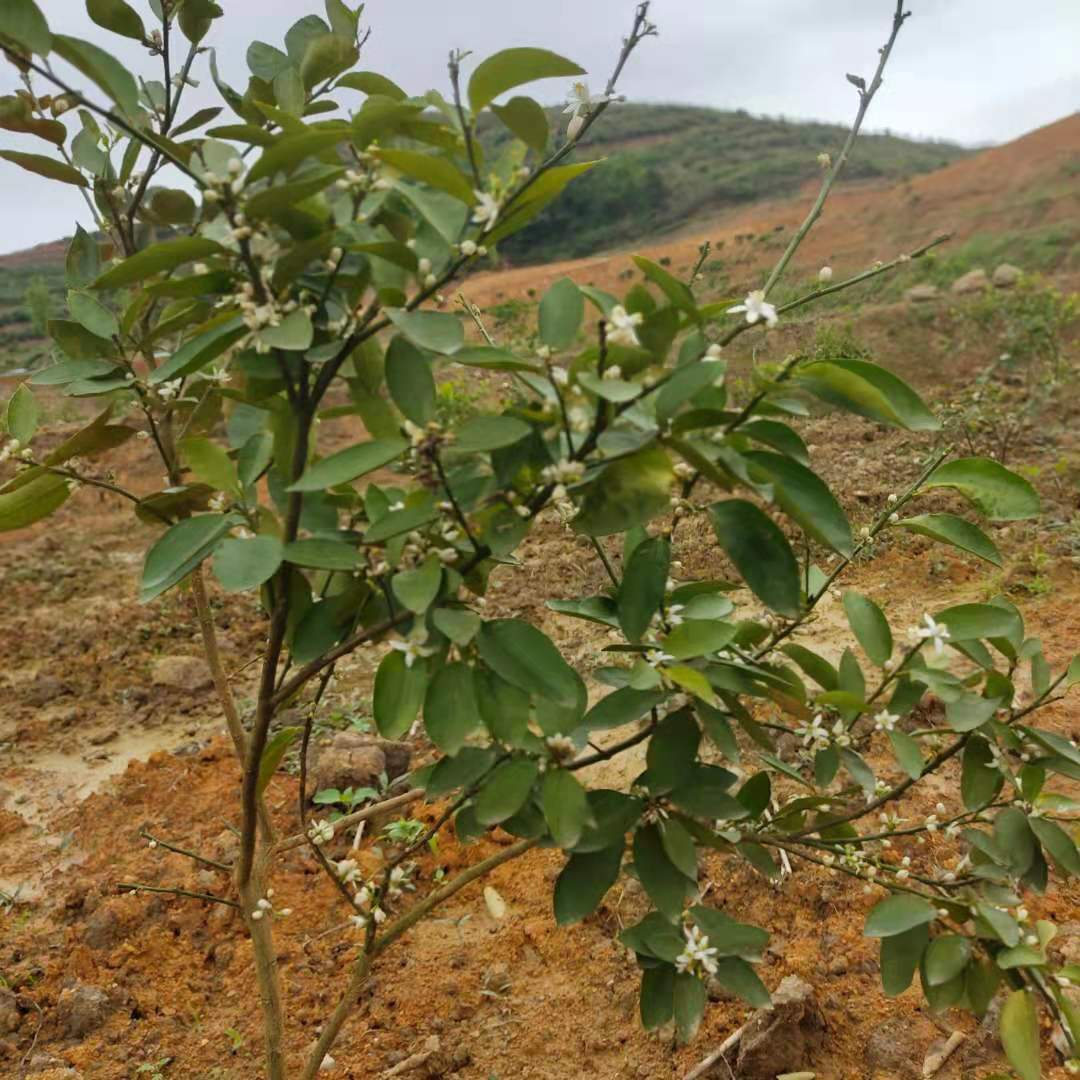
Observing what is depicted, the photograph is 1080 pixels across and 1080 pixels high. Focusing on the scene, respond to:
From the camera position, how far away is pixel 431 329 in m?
0.89

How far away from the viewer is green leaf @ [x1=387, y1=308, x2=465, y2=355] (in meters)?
0.86

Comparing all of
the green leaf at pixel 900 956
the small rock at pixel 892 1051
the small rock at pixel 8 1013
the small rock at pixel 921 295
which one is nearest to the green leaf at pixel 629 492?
the green leaf at pixel 900 956

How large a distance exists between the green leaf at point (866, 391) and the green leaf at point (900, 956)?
634mm

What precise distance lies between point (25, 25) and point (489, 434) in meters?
0.56

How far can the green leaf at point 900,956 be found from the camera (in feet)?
3.82

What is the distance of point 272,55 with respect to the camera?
1.23 metres

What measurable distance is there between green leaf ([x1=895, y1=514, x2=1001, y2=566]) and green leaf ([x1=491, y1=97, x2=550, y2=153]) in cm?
61

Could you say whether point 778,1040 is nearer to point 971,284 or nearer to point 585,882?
point 585,882

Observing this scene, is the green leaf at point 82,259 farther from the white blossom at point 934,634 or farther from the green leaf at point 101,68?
the white blossom at point 934,634

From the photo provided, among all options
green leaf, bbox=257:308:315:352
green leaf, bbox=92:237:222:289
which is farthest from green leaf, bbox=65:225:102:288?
green leaf, bbox=257:308:315:352

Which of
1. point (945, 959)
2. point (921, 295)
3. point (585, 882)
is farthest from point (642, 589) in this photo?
point (921, 295)

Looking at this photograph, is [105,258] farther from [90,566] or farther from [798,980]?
[90,566]

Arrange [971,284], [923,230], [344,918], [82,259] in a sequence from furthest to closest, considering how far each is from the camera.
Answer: [923,230]
[971,284]
[344,918]
[82,259]

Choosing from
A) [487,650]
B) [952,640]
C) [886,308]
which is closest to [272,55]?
[487,650]
